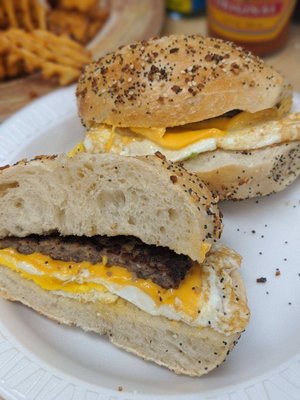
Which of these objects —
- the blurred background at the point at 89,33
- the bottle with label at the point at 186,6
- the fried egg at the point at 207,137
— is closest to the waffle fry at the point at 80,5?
the blurred background at the point at 89,33

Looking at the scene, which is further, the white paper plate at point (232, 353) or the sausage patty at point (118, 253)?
the sausage patty at point (118, 253)

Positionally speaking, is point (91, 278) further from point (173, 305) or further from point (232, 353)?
point (232, 353)

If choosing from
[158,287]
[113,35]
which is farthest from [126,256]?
[113,35]

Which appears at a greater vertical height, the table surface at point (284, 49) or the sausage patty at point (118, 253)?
the sausage patty at point (118, 253)

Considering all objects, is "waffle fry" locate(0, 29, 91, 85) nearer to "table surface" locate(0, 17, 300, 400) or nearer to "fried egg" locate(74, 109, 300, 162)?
"fried egg" locate(74, 109, 300, 162)

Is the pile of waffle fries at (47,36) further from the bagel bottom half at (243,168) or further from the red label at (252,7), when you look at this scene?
the bagel bottom half at (243,168)

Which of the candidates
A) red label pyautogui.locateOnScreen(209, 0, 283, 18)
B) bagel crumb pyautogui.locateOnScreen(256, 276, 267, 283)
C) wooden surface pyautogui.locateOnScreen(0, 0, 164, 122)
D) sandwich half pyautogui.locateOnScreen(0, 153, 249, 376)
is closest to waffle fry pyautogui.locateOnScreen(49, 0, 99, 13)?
wooden surface pyautogui.locateOnScreen(0, 0, 164, 122)

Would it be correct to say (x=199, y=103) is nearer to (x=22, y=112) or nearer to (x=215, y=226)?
(x=215, y=226)
